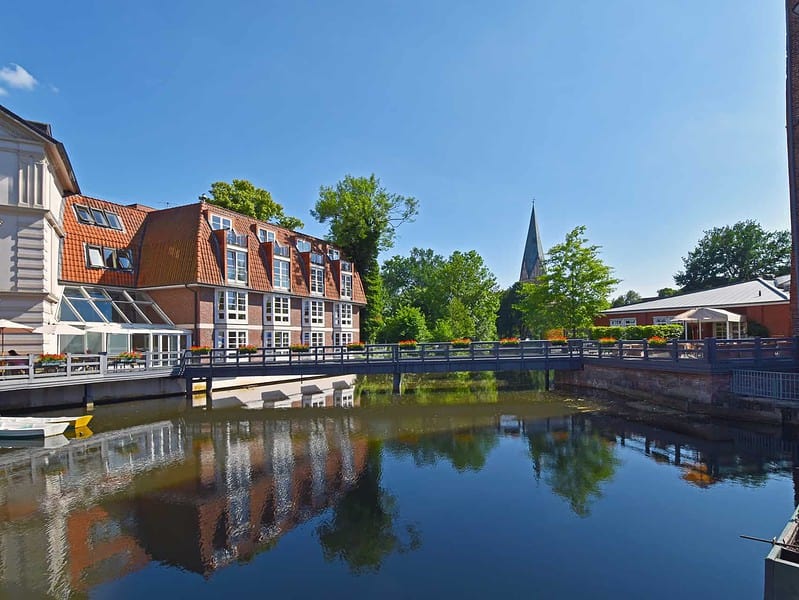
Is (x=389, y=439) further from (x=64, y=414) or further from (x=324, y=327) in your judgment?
(x=324, y=327)

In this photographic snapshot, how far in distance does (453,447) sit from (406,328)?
24.2 meters

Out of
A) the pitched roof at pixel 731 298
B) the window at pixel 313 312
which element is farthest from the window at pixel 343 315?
the pitched roof at pixel 731 298

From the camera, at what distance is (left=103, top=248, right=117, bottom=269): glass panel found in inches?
1051

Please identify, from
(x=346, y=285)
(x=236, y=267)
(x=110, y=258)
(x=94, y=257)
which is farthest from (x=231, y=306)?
(x=346, y=285)

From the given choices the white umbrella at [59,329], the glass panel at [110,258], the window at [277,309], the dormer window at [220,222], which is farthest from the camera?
the window at [277,309]

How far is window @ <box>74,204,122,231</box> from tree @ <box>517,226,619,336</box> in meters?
29.0

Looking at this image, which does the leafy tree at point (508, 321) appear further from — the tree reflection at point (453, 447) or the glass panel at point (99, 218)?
the tree reflection at point (453, 447)

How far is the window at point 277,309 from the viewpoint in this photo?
3076cm

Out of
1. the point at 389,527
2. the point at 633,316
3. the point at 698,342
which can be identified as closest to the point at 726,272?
the point at 633,316

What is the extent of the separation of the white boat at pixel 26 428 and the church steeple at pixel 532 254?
6967 cm

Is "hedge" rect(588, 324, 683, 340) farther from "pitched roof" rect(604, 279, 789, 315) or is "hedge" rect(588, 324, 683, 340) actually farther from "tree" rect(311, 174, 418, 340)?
"tree" rect(311, 174, 418, 340)

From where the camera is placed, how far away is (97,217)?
27.4 m

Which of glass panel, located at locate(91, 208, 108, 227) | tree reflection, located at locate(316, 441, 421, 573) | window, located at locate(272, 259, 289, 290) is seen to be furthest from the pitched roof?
glass panel, located at locate(91, 208, 108, 227)

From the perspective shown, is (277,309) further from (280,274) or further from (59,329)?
(59,329)
